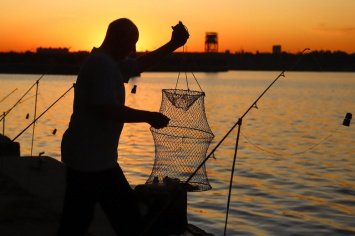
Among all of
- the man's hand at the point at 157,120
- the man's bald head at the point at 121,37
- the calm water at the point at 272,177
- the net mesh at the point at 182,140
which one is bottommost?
the calm water at the point at 272,177

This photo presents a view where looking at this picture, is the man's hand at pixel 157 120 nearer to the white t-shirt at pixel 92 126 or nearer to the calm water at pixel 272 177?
the white t-shirt at pixel 92 126

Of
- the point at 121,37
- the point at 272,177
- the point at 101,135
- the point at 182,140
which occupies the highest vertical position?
the point at 121,37

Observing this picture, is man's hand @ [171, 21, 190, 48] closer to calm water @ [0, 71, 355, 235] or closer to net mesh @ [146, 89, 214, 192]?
net mesh @ [146, 89, 214, 192]

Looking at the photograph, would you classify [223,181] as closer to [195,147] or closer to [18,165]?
[18,165]

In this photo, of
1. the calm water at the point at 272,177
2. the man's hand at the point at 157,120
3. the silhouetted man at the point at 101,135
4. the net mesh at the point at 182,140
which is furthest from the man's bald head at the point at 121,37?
the calm water at the point at 272,177

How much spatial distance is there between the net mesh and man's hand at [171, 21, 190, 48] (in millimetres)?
1221

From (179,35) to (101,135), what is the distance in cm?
106

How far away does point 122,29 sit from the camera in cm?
410

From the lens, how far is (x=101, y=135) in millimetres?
4023

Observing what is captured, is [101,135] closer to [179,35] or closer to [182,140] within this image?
[179,35]

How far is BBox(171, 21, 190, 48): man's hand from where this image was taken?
15.2ft

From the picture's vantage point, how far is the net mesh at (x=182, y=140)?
599 cm

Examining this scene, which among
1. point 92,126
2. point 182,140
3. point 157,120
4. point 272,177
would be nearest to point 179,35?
point 157,120

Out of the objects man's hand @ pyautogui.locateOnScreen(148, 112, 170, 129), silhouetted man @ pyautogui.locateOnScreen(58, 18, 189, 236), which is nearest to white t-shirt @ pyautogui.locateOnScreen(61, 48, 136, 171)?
silhouetted man @ pyautogui.locateOnScreen(58, 18, 189, 236)
